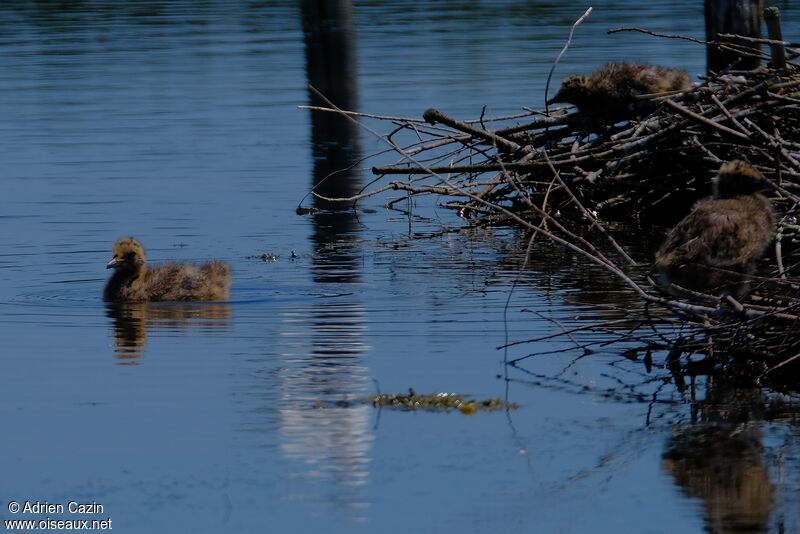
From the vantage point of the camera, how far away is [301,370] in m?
8.51

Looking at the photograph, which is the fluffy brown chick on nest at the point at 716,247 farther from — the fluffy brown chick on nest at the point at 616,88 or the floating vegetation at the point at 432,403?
the fluffy brown chick on nest at the point at 616,88

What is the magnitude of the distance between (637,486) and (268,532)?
1.40 metres

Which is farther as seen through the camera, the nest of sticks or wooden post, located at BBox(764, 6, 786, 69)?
wooden post, located at BBox(764, 6, 786, 69)

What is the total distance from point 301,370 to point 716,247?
2.06 metres

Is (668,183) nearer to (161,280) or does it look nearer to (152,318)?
(161,280)

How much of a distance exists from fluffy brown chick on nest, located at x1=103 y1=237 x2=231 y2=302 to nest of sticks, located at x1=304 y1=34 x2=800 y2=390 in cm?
136

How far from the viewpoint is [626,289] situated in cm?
1059

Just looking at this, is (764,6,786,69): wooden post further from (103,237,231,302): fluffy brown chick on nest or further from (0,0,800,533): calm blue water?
(103,237,231,302): fluffy brown chick on nest

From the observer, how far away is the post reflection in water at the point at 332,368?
6.80m

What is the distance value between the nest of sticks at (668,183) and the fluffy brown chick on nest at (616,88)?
0.33 feet

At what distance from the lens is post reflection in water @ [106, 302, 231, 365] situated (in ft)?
31.4

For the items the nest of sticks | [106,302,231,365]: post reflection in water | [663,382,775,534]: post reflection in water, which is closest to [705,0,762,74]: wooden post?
the nest of sticks

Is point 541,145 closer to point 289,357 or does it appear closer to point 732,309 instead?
point 289,357

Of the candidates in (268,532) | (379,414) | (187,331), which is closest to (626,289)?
(187,331)
